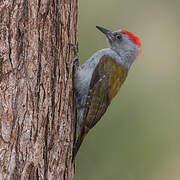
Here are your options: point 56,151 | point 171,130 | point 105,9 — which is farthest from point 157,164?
point 56,151

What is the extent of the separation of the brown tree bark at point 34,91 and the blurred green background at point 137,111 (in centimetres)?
372

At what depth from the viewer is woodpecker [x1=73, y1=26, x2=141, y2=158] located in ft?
14.8

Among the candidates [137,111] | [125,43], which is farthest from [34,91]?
[137,111]

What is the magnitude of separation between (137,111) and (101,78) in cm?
306

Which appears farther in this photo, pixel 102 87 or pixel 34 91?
pixel 102 87

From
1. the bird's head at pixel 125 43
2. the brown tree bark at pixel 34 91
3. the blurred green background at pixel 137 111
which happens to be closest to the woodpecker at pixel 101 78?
the bird's head at pixel 125 43

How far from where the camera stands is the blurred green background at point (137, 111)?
786 cm

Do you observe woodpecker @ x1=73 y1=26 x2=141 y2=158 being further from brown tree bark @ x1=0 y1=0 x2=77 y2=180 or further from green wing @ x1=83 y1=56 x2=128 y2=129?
brown tree bark @ x1=0 y1=0 x2=77 y2=180

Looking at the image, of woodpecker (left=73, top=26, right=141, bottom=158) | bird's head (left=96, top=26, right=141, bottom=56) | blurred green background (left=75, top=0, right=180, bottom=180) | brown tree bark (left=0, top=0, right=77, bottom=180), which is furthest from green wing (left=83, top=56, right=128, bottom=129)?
blurred green background (left=75, top=0, right=180, bottom=180)

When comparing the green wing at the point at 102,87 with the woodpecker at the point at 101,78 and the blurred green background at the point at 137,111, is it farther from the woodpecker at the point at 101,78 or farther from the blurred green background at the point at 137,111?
the blurred green background at the point at 137,111

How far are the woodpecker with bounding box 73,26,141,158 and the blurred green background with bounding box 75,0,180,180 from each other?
196cm

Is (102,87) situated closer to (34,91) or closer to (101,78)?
(101,78)

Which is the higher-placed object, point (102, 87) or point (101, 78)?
point (101, 78)

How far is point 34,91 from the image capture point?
3.47 m
